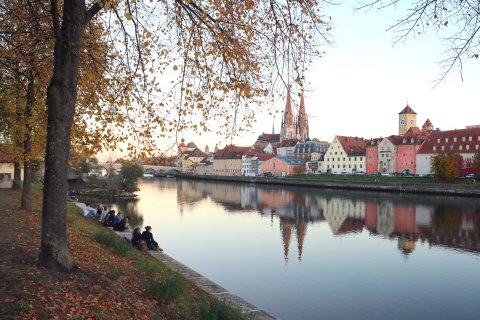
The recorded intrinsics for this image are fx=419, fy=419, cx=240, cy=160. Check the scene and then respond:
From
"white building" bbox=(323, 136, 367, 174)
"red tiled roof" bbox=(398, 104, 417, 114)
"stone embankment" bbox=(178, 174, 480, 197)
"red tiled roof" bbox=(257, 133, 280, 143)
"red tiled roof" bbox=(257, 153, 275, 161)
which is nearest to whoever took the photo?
"stone embankment" bbox=(178, 174, 480, 197)

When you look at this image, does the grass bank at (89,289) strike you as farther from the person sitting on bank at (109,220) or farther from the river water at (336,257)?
the person sitting on bank at (109,220)

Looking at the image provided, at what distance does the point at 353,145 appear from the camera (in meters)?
97.1

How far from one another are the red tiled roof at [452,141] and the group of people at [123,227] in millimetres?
64705

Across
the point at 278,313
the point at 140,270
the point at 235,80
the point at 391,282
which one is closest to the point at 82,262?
the point at 140,270

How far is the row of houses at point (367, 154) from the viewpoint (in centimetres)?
7294

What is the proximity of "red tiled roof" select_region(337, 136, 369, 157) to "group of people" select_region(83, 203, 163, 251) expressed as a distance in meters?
78.8

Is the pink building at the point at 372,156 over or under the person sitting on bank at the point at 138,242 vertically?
over

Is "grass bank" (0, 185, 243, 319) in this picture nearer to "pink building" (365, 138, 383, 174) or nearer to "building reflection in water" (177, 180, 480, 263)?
"building reflection in water" (177, 180, 480, 263)

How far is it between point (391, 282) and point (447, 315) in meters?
3.37

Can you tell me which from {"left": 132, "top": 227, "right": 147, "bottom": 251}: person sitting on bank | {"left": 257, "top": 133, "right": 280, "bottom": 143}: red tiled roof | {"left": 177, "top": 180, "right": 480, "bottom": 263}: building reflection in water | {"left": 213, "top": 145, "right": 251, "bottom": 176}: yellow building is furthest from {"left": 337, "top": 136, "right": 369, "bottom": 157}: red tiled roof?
{"left": 132, "top": 227, "right": 147, "bottom": 251}: person sitting on bank

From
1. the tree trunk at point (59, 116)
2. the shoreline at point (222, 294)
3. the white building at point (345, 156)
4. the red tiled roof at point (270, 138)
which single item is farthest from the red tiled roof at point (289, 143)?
the tree trunk at point (59, 116)

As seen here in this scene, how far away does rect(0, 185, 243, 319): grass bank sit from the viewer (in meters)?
5.87

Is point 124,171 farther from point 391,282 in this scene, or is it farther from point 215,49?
point 215,49

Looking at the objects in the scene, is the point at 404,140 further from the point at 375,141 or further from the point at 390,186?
the point at 390,186
